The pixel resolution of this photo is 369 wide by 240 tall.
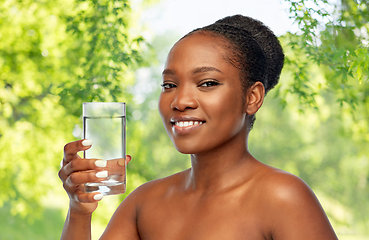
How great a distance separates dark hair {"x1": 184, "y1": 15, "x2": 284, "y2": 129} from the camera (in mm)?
1082

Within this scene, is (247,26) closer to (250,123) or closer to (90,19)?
(250,123)

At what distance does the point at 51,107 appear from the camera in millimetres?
4184

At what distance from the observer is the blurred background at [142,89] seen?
8.24 ft

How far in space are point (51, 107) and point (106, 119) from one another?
3.35m

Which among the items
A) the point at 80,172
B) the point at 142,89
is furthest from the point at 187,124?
the point at 142,89

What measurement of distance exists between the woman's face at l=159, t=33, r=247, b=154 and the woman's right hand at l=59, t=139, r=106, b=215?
0.76 feet

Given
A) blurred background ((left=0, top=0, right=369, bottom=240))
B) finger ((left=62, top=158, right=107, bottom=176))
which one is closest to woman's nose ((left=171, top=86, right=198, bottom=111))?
finger ((left=62, top=158, right=107, bottom=176))

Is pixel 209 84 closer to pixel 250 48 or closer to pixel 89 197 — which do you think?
pixel 250 48

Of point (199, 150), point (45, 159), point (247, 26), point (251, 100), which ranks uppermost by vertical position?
point (247, 26)

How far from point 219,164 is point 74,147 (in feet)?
1.40

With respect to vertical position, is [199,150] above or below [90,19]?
below

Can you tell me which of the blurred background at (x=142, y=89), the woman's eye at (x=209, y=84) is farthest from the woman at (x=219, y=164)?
the blurred background at (x=142, y=89)

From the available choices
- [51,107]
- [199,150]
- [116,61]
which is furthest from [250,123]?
[51,107]

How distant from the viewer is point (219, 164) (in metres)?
1.12
